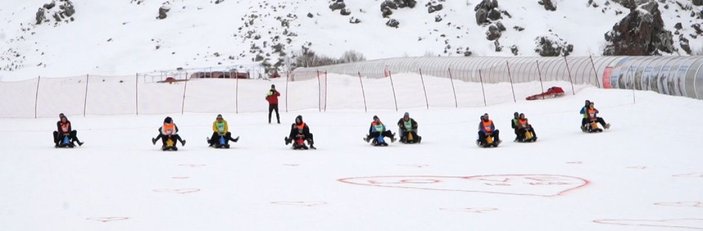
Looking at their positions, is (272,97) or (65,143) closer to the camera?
(65,143)

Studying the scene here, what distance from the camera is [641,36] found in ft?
246

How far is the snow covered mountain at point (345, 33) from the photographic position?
81.7 meters

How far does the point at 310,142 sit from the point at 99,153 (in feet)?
18.3

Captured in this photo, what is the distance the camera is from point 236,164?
722 inches

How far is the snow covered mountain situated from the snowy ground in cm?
5220

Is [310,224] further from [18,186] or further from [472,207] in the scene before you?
[18,186]

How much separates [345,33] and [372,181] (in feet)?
247

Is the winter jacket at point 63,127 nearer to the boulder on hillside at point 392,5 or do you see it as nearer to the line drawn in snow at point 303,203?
the line drawn in snow at point 303,203

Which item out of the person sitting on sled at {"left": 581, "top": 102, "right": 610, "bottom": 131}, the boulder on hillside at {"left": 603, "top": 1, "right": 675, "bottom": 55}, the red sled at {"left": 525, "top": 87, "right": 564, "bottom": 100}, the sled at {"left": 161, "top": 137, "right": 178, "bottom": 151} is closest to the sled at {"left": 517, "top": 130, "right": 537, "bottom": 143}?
the person sitting on sled at {"left": 581, "top": 102, "right": 610, "bottom": 131}

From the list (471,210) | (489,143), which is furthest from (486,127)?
(471,210)

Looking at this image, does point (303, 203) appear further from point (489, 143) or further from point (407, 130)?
point (407, 130)

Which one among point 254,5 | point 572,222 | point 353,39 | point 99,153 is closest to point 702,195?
point 572,222

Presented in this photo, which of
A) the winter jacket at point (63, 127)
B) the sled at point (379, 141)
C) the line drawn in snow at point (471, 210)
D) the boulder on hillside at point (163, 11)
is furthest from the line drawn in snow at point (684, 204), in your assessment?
the boulder on hillside at point (163, 11)

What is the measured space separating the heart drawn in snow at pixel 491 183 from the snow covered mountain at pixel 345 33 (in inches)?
2427
